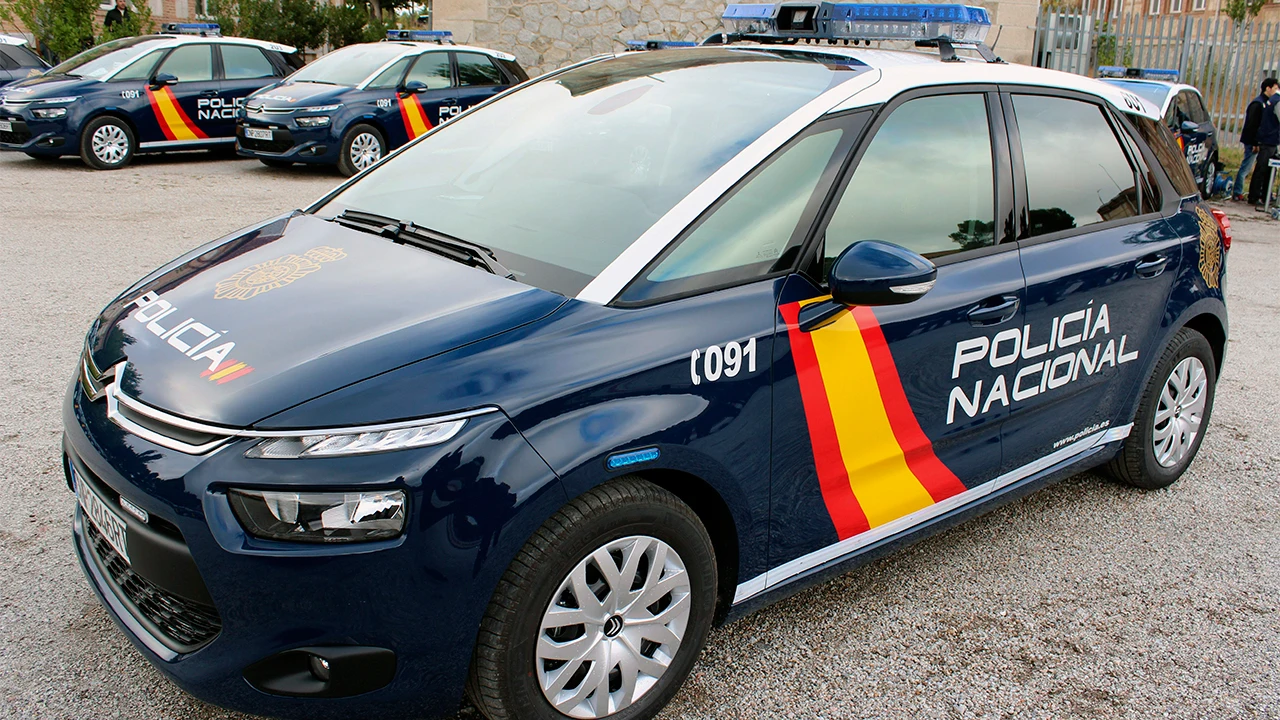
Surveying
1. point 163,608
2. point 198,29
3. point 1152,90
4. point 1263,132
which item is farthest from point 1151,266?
point 198,29

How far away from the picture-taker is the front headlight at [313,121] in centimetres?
1134

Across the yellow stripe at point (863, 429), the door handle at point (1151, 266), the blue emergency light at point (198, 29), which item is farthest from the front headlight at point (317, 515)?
the blue emergency light at point (198, 29)

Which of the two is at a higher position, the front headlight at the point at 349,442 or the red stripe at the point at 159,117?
the front headlight at the point at 349,442

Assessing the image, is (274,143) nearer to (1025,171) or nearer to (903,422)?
(1025,171)

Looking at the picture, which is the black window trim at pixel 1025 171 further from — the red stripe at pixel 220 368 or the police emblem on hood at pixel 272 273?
the red stripe at pixel 220 368

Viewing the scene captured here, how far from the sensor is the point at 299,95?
11570 mm

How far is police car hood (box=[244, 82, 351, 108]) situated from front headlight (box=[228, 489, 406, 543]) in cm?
1032

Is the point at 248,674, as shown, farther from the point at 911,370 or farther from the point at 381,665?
the point at 911,370

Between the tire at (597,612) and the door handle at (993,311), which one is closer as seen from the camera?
the tire at (597,612)

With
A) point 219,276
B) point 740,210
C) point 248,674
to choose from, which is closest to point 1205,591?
point 740,210

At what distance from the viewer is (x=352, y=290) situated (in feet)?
8.23

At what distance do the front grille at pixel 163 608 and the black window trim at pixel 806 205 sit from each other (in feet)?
3.65

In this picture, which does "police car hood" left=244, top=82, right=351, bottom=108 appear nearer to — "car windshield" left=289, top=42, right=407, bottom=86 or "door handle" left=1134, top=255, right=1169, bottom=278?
"car windshield" left=289, top=42, right=407, bottom=86

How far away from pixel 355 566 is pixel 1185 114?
13.8 m
